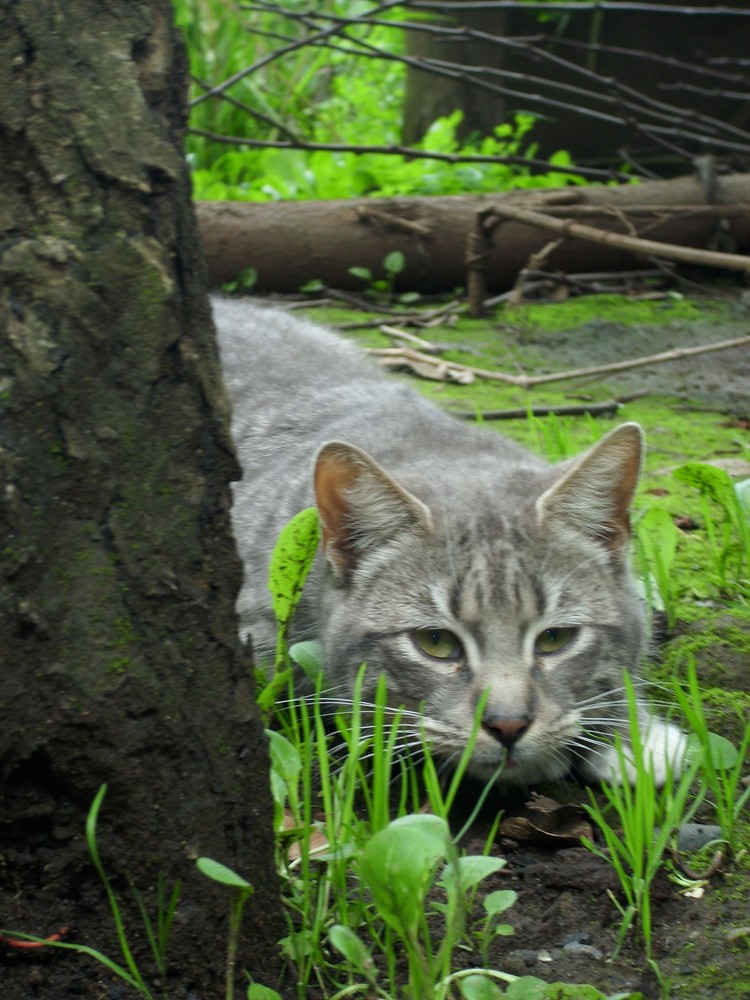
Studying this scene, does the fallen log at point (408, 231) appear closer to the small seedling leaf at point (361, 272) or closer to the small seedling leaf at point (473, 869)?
the small seedling leaf at point (361, 272)

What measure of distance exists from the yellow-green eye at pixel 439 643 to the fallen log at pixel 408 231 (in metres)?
4.31

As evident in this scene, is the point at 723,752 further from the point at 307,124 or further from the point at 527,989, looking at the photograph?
the point at 307,124

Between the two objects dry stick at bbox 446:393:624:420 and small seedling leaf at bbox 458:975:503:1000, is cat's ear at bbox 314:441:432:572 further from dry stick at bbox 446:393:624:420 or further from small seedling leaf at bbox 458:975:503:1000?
dry stick at bbox 446:393:624:420

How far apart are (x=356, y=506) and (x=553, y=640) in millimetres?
533

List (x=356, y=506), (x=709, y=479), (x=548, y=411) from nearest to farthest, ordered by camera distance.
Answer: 1. (x=356, y=506)
2. (x=709, y=479)
3. (x=548, y=411)

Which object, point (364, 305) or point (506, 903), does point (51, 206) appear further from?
point (364, 305)

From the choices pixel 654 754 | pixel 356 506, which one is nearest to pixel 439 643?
pixel 356 506

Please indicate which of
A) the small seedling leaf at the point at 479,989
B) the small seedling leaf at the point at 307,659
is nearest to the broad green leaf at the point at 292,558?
the small seedling leaf at the point at 307,659

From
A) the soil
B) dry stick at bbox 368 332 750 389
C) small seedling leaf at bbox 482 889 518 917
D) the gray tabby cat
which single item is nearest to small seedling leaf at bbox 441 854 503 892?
small seedling leaf at bbox 482 889 518 917

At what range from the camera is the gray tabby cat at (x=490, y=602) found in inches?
93.8

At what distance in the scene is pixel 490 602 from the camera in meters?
2.48

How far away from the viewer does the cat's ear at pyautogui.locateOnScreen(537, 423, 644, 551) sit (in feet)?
8.65

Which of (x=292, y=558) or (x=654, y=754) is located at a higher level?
(x=292, y=558)

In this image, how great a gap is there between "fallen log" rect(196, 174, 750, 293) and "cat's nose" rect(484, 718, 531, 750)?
4555 mm
